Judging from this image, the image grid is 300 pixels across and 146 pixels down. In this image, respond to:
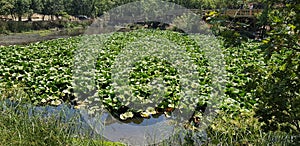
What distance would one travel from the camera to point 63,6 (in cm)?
3669

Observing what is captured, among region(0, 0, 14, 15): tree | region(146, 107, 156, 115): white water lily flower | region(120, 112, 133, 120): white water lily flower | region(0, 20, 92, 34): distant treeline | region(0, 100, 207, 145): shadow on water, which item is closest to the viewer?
region(0, 100, 207, 145): shadow on water

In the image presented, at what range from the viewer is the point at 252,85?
82.4 inches

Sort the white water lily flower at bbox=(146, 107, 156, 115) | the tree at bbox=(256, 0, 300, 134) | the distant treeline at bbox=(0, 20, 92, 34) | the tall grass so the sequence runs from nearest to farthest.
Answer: the tree at bbox=(256, 0, 300, 134) < the tall grass < the white water lily flower at bbox=(146, 107, 156, 115) < the distant treeline at bbox=(0, 20, 92, 34)

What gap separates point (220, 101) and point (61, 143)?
294 cm

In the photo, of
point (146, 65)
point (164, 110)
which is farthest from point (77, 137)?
point (146, 65)

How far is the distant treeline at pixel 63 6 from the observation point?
30.1m

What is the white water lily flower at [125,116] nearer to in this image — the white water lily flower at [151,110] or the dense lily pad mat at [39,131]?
the white water lily flower at [151,110]

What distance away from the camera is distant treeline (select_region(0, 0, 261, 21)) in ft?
98.7

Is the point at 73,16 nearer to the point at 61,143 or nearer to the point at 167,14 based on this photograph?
the point at 167,14

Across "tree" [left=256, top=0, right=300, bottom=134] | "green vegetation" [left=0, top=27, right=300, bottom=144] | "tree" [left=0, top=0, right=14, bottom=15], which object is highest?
"tree" [left=0, top=0, right=14, bottom=15]

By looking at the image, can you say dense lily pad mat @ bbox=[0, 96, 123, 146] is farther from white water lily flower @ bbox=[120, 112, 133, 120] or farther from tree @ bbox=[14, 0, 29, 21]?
tree @ bbox=[14, 0, 29, 21]

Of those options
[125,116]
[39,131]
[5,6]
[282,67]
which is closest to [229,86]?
[125,116]

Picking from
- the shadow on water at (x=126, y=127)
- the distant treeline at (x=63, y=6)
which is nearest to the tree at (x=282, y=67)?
the shadow on water at (x=126, y=127)

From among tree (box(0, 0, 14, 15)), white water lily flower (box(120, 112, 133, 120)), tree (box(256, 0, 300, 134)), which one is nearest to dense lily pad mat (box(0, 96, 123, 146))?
tree (box(256, 0, 300, 134))
